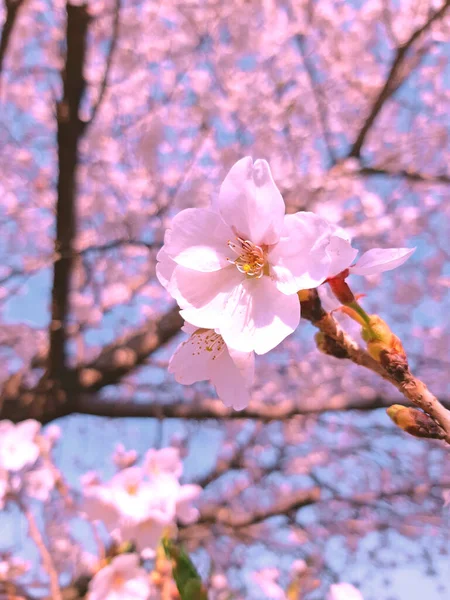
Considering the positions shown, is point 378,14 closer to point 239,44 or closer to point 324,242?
point 239,44

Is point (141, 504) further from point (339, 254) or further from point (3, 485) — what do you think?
point (339, 254)

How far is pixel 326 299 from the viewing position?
854 millimetres

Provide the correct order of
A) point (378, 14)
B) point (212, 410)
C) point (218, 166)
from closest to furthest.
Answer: point (212, 410), point (378, 14), point (218, 166)

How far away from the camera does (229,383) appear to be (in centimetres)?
88

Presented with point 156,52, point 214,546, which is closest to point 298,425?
point 214,546

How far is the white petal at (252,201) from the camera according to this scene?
2.66 feet

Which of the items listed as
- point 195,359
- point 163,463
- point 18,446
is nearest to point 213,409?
point 18,446

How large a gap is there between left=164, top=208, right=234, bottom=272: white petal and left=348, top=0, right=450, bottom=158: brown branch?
4.03 m

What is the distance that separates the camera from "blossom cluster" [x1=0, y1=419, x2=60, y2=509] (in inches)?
87.4

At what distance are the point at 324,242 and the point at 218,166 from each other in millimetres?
6275

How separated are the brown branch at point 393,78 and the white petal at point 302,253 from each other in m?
4.02

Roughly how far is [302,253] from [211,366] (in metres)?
0.27

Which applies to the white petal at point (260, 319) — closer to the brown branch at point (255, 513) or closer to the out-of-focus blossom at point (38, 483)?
the out-of-focus blossom at point (38, 483)

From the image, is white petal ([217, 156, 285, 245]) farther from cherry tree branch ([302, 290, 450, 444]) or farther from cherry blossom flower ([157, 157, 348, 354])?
cherry tree branch ([302, 290, 450, 444])
